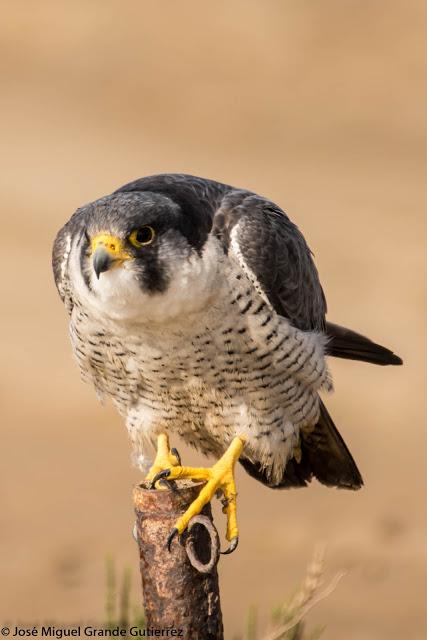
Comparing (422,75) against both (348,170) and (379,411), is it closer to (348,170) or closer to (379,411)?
(348,170)

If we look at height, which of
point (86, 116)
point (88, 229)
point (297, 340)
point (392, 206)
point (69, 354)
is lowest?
point (297, 340)

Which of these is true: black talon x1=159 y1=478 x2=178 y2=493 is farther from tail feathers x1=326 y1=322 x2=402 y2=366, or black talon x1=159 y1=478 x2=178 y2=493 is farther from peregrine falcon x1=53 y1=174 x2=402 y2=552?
tail feathers x1=326 y1=322 x2=402 y2=366

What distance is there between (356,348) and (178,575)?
181cm

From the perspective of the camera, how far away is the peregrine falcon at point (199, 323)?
457 centimetres

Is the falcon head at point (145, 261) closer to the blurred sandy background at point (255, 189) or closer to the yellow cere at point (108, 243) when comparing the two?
the yellow cere at point (108, 243)

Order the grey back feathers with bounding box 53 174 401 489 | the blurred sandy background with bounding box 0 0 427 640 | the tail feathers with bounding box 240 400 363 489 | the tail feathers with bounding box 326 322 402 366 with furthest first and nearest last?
the blurred sandy background with bounding box 0 0 427 640
the tail feathers with bounding box 240 400 363 489
the tail feathers with bounding box 326 322 402 366
the grey back feathers with bounding box 53 174 401 489

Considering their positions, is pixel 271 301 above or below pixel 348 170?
Answer: below

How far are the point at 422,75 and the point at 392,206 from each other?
14.8 ft

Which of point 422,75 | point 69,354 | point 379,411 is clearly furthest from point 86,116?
point 379,411

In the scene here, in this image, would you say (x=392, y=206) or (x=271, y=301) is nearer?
(x=271, y=301)

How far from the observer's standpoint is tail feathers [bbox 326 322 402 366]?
18.1ft

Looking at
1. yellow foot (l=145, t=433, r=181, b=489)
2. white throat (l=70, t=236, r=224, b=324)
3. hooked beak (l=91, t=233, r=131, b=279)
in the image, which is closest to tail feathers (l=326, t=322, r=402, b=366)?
yellow foot (l=145, t=433, r=181, b=489)

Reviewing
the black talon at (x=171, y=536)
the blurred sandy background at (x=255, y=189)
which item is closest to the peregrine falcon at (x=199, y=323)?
the black talon at (x=171, y=536)

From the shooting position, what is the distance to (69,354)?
11.0 m
